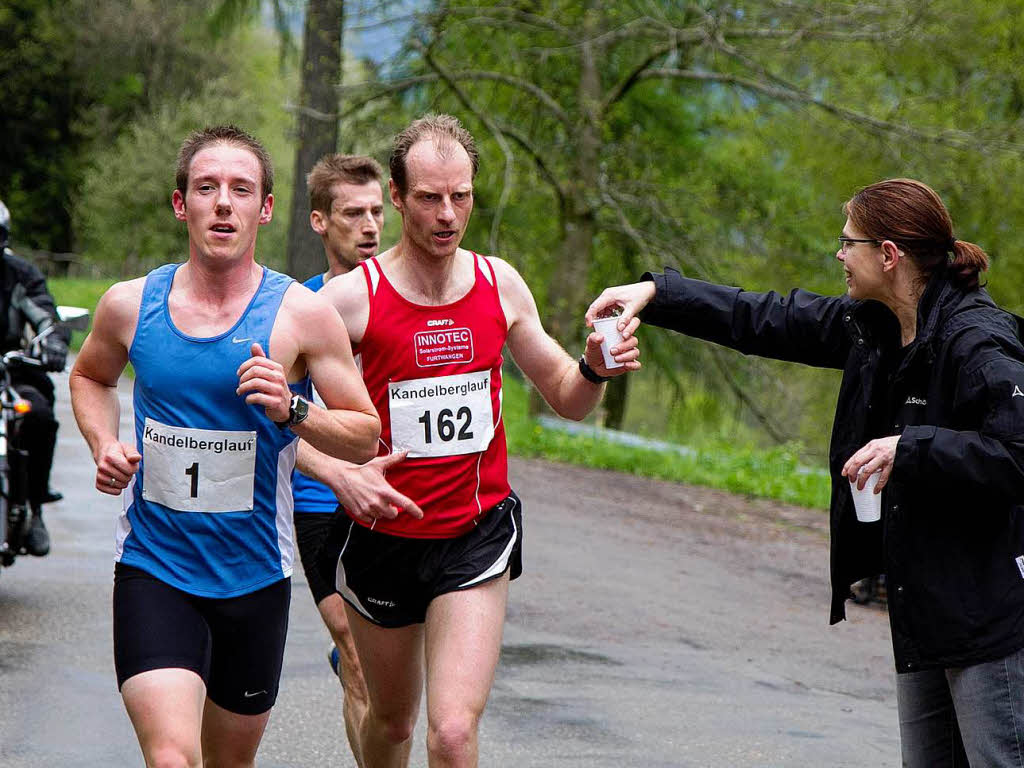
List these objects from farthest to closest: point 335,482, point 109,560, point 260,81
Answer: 1. point 260,81
2. point 109,560
3. point 335,482

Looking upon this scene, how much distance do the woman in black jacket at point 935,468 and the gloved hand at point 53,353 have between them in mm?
5261

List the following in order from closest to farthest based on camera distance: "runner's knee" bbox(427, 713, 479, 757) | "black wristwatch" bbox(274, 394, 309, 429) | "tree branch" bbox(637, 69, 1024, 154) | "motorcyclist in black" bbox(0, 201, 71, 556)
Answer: "black wristwatch" bbox(274, 394, 309, 429), "runner's knee" bbox(427, 713, 479, 757), "motorcyclist in black" bbox(0, 201, 71, 556), "tree branch" bbox(637, 69, 1024, 154)

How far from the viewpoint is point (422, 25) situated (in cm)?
1892

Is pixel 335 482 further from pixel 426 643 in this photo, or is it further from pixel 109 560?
pixel 109 560

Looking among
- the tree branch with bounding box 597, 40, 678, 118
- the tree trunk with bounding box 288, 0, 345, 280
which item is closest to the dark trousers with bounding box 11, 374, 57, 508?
the tree trunk with bounding box 288, 0, 345, 280

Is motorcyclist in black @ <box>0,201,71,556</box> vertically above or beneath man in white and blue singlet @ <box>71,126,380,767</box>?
beneath

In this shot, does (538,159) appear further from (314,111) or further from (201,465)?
(201,465)

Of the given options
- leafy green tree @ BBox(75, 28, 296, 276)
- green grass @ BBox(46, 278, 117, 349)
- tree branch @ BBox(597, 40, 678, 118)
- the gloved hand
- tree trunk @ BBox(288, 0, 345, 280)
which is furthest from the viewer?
leafy green tree @ BBox(75, 28, 296, 276)

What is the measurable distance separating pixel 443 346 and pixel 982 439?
163cm

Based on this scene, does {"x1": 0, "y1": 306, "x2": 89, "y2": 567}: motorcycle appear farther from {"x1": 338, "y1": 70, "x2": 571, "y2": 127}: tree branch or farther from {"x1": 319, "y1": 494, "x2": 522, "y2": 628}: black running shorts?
{"x1": 338, "y1": 70, "x2": 571, "y2": 127}: tree branch

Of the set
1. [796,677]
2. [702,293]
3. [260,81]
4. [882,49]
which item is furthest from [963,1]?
[260,81]

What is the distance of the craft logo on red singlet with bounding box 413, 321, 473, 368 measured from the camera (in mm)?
4500

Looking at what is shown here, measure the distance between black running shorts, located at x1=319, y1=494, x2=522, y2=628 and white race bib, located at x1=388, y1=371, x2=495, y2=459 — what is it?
0.86ft

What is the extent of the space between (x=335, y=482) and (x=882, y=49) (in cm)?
1595
